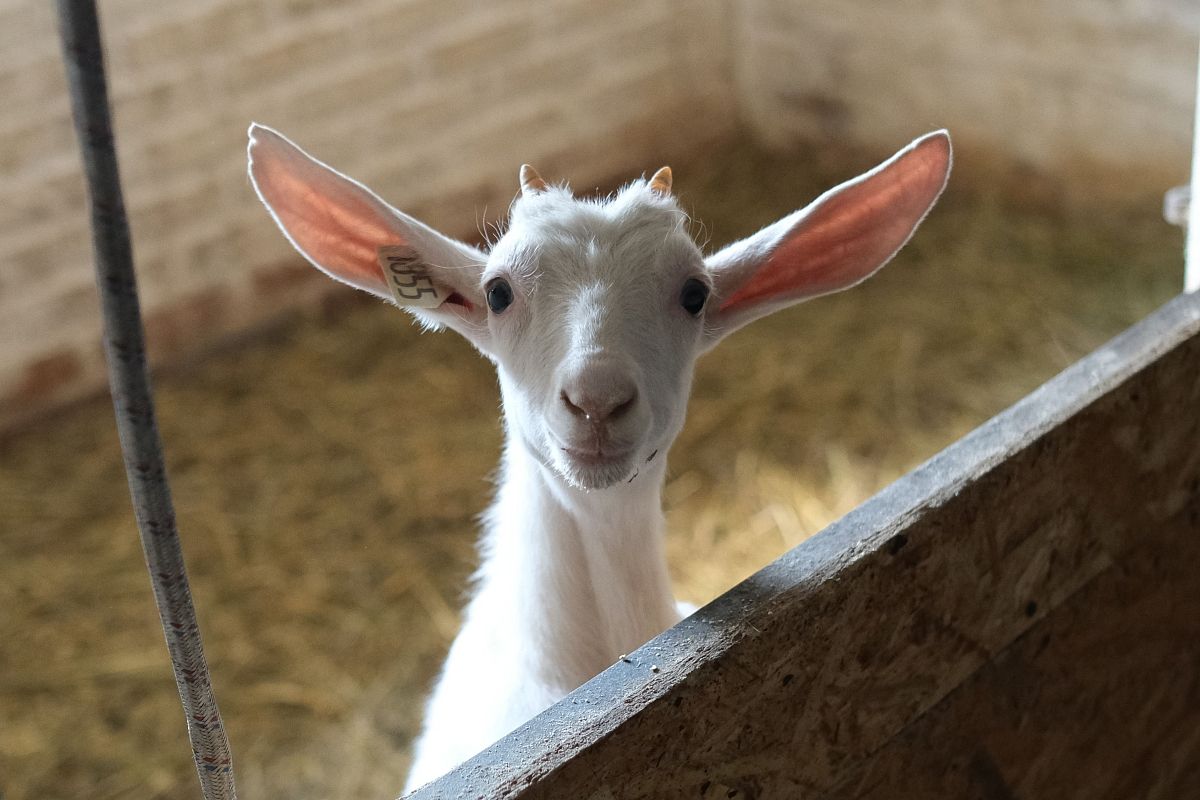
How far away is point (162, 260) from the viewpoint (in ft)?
14.2

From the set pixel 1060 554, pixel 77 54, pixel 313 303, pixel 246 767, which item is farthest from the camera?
pixel 313 303

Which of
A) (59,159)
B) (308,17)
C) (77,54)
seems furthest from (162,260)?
(77,54)

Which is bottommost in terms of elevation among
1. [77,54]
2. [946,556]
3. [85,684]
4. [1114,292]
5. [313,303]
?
[946,556]

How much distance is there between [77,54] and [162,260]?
3549 millimetres

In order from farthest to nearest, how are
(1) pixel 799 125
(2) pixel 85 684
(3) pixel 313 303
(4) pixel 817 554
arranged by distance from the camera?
(1) pixel 799 125 < (3) pixel 313 303 < (2) pixel 85 684 < (4) pixel 817 554

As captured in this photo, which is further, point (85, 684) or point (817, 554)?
point (85, 684)

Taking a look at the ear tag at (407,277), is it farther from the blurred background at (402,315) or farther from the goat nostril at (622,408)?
the blurred background at (402,315)

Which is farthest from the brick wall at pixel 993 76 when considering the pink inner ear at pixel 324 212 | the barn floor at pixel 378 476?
the pink inner ear at pixel 324 212

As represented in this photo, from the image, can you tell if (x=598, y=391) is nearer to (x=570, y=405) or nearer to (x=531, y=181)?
(x=570, y=405)

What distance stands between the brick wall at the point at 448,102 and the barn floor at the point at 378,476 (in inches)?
9.1

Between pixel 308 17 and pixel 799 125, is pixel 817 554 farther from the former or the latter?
pixel 799 125

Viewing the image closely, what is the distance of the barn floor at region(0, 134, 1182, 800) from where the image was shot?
10.0 feet

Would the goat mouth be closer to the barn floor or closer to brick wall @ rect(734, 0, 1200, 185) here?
the barn floor

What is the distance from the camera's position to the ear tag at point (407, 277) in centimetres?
185
